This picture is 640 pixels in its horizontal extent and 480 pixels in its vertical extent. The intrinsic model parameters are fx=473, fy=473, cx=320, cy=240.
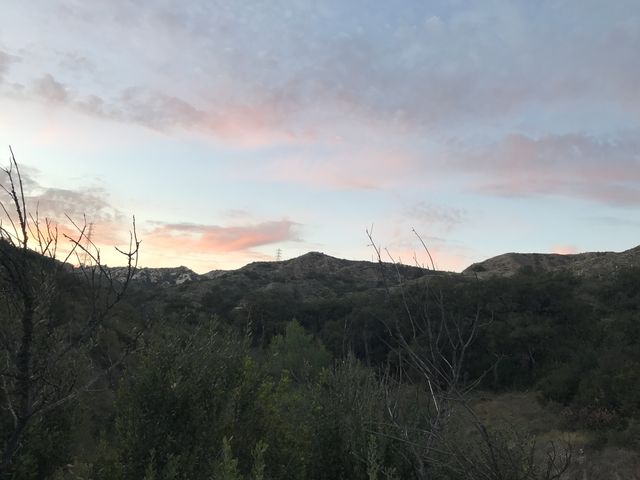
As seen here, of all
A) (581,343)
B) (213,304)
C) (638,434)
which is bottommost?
(638,434)

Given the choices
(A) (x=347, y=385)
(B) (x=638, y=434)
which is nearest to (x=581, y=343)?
(B) (x=638, y=434)

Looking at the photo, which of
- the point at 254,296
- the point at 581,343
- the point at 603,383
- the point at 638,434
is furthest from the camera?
the point at 254,296

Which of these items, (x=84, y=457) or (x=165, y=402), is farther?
(x=84, y=457)

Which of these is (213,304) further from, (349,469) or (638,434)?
(349,469)

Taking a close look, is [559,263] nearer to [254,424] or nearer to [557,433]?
[557,433]

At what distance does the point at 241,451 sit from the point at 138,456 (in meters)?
1.92

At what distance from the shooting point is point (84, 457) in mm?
9695

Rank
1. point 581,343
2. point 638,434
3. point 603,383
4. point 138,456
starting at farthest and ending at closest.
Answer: point 581,343, point 603,383, point 638,434, point 138,456

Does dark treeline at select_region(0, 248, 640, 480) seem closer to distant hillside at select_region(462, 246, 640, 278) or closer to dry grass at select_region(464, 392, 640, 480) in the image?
dry grass at select_region(464, 392, 640, 480)

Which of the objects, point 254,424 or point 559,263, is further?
point 559,263

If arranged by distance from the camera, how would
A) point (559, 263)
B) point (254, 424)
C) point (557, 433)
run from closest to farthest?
point (254, 424), point (557, 433), point (559, 263)

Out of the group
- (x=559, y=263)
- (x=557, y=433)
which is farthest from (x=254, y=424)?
(x=559, y=263)

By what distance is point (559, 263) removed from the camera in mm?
113625

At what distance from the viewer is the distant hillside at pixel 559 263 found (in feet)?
236
